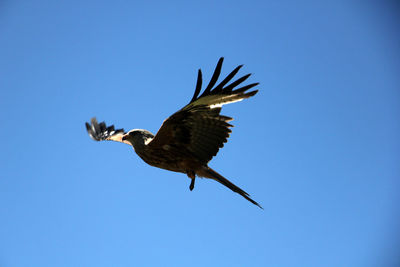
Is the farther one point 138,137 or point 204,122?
point 138,137

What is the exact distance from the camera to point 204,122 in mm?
4766

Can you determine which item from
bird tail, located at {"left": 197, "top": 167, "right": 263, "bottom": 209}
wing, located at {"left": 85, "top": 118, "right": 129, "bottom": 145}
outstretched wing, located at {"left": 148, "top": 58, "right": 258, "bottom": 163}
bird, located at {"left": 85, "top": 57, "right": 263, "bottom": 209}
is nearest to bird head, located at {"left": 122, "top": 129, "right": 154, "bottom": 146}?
bird, located at {"left": 85, "top": 57, "right": 263, "bottom": 209}

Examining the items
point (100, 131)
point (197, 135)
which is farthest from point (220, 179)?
point (100, 131)

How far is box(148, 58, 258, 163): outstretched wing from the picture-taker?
4480 mm

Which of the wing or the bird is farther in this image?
the wing

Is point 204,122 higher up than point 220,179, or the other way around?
point 204,122

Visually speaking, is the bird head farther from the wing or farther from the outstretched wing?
the wing

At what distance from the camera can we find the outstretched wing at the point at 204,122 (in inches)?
176

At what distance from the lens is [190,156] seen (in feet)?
16.3

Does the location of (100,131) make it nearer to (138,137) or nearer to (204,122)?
(138,137)

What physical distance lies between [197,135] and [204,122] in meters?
0.23

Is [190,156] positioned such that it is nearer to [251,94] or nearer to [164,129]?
[164,129]

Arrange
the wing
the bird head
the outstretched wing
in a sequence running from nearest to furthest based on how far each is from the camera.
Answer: the outstretched wing < the bird head < the wing

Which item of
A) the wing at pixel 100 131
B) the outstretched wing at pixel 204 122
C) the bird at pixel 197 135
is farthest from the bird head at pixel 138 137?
the wing at pixel 100 131
